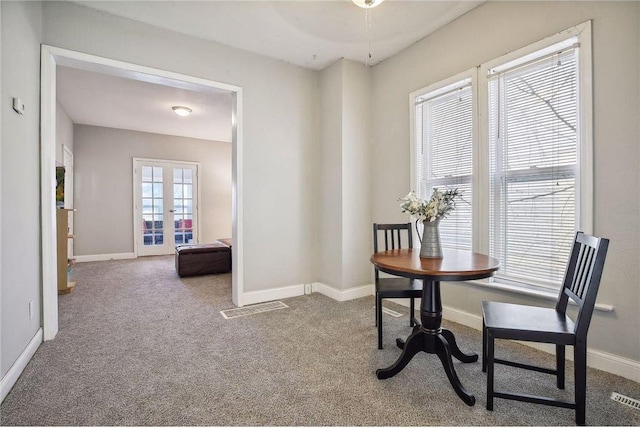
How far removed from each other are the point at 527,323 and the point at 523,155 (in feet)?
4.43

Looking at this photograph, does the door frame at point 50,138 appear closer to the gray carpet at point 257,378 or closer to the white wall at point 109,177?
the gray carpet at point 257,378

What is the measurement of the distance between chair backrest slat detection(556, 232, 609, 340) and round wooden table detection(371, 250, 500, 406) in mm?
361

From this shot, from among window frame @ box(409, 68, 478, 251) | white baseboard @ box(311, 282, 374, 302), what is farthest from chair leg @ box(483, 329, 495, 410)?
white baseboard @ box(311, 282, 374, 302)

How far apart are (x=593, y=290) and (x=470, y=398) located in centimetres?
78

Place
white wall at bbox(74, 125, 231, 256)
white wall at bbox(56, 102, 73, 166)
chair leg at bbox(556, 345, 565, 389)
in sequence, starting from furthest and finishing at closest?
white wall at bbox(74, 125, 231, 256) → white wall at bbox(56, 102, 73, 166) → chair leg at bbox(556, 345, 565, 389)

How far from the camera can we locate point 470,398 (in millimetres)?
1607

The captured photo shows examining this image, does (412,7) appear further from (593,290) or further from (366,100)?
(593,290)

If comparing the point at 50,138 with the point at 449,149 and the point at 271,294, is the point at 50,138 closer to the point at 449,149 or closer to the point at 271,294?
the point at 271,294

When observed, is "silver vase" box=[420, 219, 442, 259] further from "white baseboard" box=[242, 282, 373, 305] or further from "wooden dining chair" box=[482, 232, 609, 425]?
"white baseboard" box=[242, 282, 373, 305]

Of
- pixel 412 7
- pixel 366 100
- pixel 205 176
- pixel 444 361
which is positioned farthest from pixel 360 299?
pixel 205 176

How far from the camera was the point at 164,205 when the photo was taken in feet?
22.9

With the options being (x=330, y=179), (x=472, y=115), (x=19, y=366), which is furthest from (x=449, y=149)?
(x=19, y=366)

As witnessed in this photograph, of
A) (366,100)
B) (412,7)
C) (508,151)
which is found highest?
(412,7)

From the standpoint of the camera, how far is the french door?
22.1 feet
